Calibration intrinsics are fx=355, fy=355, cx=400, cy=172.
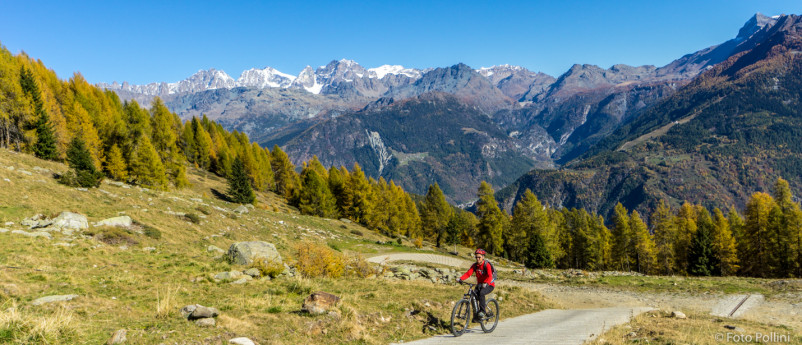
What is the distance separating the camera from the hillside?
8.55 m

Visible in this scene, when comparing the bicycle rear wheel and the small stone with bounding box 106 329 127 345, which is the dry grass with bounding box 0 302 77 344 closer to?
the small stone with bounding box 106 329 127 345

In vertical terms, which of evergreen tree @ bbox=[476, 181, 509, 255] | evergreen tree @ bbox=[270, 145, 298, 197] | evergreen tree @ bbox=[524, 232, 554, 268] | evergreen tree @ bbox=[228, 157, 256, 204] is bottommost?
evergreen tree @ bbox=[524, 232, 554, 268]

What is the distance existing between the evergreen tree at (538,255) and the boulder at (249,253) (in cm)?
4273

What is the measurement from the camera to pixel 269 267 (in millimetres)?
18266

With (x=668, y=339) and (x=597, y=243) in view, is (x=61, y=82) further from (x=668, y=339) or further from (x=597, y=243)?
(x=597, y=243)

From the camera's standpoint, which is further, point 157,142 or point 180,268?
point 157,142

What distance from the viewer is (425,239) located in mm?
86438

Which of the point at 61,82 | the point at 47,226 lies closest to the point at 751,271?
the point at 47,226

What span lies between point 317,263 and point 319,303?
27.2 feet

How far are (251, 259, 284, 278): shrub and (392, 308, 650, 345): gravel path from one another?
34.4ft

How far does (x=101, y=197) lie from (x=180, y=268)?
1844 cm


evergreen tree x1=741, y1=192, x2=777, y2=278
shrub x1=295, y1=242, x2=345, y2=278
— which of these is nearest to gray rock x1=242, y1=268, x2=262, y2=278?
shrub x1=295, y1=242, x2=345, y2=278

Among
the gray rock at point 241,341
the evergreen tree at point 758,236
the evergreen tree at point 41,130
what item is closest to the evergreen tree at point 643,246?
the evergreen tree at point 758,236

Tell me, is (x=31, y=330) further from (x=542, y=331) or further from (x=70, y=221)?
(x=70, y=221)
